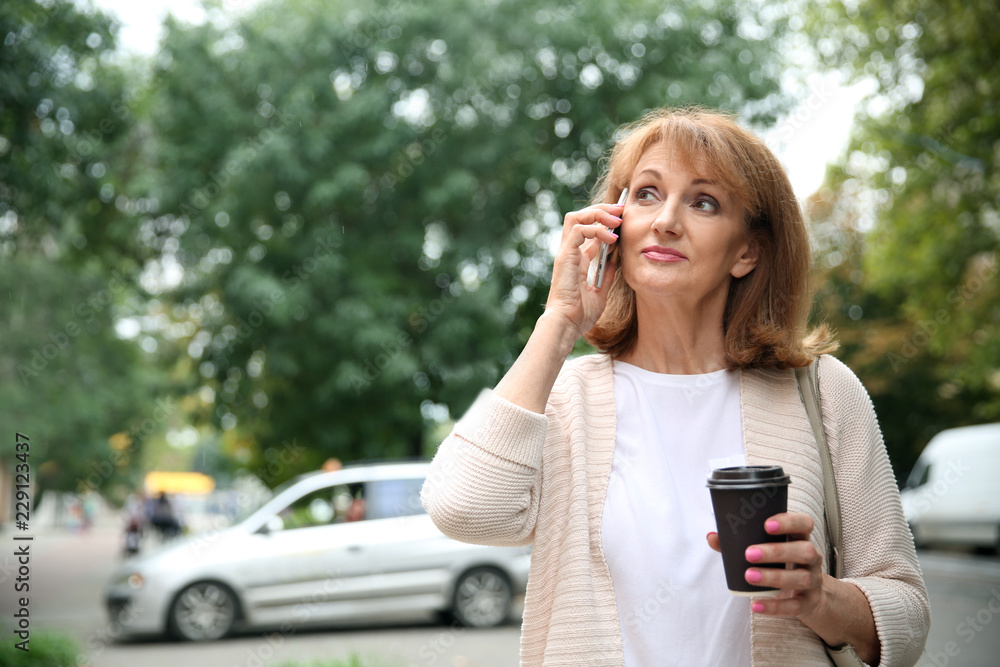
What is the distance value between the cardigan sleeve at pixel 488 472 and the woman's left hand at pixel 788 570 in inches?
18.0

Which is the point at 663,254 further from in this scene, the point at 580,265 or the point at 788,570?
the point at 788,570

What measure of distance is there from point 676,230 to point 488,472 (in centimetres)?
62

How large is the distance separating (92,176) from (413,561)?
725 cm

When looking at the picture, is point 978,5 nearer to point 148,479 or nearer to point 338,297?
point 338,297

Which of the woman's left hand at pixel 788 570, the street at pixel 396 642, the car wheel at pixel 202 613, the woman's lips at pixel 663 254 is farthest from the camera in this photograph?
the car wheel at pixel 202 613

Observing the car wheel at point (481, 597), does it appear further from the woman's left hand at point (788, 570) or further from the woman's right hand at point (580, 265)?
the woman's left hand at point (788, 570)

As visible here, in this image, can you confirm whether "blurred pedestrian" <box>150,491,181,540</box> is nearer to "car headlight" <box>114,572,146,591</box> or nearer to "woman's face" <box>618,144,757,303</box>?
"car headlight" <box>114,572,146,591</box>

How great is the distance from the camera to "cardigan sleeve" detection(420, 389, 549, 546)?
5.49 feet

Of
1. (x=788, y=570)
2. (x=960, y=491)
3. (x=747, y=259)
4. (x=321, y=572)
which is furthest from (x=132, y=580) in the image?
(x=960, y=491)

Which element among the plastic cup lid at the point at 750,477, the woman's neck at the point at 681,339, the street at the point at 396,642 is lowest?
the street at the point at 396,642

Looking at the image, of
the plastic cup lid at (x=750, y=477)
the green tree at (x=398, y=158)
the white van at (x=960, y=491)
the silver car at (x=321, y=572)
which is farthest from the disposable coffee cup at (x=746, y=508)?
the white van at (x=960, y=491)

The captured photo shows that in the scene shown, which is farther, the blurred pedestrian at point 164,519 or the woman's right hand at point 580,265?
the blurred pedestrian at point 164,519

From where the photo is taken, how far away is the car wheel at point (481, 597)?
32.4 feet

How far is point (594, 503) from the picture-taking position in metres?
1.76
